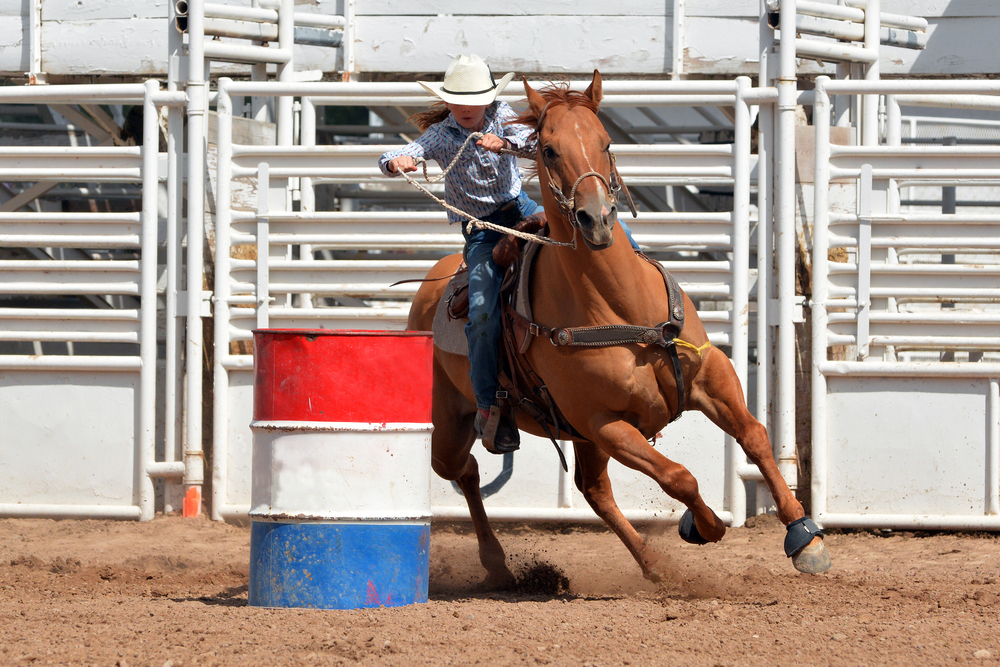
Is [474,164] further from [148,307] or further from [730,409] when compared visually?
[148,307]

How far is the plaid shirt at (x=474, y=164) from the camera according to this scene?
5.22 meters

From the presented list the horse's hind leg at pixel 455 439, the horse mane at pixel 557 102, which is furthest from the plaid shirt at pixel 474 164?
the horse's hind leg at pixel 455 439

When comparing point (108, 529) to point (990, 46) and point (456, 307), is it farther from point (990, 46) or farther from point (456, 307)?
point (990, 46)

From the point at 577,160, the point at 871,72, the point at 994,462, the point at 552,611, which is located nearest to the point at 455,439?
the point at 552,611

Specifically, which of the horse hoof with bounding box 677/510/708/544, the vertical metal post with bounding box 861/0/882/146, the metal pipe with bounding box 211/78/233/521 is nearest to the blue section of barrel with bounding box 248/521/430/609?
the horse hoof with bounding box 677/510/708/544

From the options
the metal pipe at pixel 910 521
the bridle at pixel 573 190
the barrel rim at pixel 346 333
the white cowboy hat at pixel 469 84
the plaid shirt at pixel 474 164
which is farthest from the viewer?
the metal pipe at pixel 910 521

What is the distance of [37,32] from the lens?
980 cm

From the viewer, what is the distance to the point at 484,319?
5.21 metres

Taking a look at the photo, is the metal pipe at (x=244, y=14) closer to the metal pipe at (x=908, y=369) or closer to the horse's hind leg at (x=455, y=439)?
the horse's hind leg at (x=455, y=439)

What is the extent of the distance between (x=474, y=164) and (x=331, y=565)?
211 centimetres

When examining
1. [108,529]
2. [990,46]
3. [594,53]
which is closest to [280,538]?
[108,529]

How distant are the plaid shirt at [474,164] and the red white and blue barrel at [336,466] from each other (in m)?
1.19

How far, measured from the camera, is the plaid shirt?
5.22 metres

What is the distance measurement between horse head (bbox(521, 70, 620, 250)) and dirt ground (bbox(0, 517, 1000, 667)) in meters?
1.48
